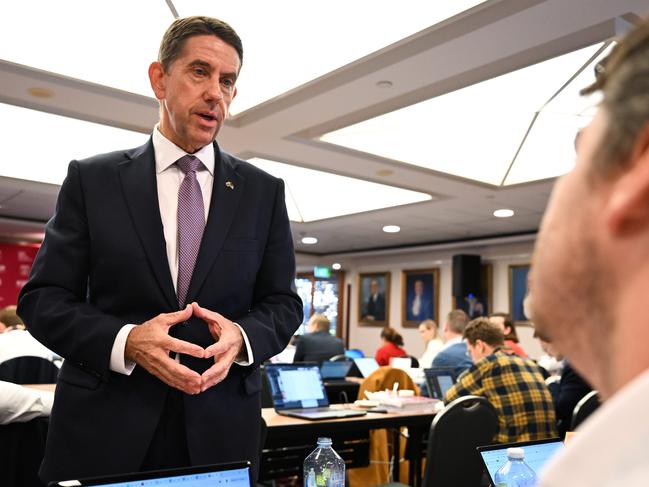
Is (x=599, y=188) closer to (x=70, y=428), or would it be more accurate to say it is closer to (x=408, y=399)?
(x=70, y=428)

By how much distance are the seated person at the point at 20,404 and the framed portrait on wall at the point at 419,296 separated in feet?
37.9

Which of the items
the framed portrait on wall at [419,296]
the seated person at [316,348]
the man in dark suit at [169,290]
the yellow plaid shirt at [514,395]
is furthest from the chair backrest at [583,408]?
the framed portrait on wall at [419,296]

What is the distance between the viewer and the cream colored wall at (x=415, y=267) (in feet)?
41.3

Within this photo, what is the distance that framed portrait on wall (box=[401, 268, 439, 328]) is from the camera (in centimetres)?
1404

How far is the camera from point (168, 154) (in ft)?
4.72

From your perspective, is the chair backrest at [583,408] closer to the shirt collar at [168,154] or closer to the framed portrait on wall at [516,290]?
the shirt collar at [168,154]

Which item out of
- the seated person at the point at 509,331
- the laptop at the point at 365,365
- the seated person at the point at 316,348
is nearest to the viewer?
the seated person at the point at 509,331

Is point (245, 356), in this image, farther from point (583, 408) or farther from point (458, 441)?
point (583, 408)

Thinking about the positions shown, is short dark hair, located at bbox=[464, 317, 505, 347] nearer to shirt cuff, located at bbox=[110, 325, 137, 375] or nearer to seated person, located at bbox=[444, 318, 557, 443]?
seated person, located at bbox=[444, 318, 557, 443]

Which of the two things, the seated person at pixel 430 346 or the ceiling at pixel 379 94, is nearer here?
the ceiling at pixel 379 94

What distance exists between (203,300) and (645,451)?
1.11 metres

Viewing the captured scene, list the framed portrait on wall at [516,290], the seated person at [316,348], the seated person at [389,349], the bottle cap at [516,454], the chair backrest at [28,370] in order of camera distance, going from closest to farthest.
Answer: the bottle cap at [516,454] < the chair backrest at [28,370] < the seated person at [316,348] < the seated person at [389,349] < the framed portrait on wall at [516,290]

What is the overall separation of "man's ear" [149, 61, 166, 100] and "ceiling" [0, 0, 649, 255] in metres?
2.60

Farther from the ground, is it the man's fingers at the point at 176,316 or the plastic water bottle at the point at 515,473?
the man's fingers at the point at 176,316
